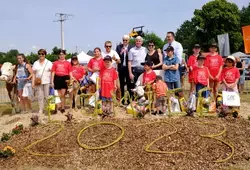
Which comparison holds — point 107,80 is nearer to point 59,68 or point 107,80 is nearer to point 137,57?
point 137,57

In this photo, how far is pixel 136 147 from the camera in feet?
18.8

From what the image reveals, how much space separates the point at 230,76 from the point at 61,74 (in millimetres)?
4452

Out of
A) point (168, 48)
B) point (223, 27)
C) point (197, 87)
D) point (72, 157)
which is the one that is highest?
point (223, 27)

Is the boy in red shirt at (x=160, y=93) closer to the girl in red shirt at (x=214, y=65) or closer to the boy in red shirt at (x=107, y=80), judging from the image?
the boy in red shirt at (x=107, y=80)

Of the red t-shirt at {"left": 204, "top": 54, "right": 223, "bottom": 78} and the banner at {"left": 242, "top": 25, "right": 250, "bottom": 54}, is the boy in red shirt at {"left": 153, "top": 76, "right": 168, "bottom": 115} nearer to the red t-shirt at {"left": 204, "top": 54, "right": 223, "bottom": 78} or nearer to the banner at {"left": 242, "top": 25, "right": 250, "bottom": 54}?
the red t-shirt at {"left": 204, "top": 54, "right": 223, "bottom": 78}

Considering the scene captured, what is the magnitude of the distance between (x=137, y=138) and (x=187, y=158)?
37.4 inches

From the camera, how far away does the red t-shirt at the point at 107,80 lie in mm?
8805

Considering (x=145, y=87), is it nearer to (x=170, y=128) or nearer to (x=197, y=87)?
(x=197, y=87)

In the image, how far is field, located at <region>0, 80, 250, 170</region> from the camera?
5418mm

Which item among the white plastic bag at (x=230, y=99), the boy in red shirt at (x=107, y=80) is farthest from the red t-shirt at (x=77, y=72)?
the white plastic bag at (x=230, y=99)

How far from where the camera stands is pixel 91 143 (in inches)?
236

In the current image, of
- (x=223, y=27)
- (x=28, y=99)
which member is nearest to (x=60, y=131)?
(x=28, y=99)

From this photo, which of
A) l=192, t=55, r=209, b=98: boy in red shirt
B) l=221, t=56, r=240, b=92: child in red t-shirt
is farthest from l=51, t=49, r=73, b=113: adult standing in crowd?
l=221, t=56, r=240, b=92: child in red t-shirt

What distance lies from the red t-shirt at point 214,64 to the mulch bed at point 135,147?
2.83m
